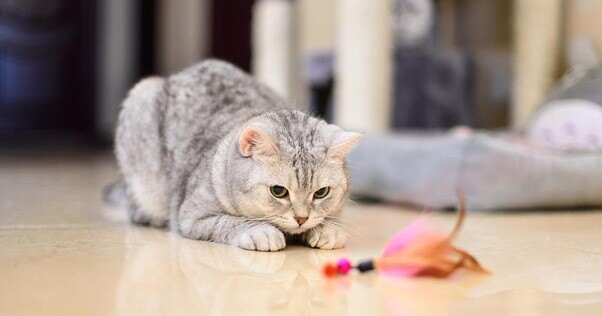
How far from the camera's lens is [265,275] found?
1.33 meters

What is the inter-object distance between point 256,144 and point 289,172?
90 millimetres

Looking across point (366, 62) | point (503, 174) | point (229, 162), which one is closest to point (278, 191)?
point (229, 162)

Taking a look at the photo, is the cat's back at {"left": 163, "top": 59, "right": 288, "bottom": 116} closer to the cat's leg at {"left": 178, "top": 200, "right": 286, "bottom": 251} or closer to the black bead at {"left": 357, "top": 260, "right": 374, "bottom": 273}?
the cat's leg at {"left": 178, "top": 200, "right": 286, "bottom": 251}

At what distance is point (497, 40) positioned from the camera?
3785 mm

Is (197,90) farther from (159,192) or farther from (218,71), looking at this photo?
(159,192)

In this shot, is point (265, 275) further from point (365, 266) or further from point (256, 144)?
point (256, 144)

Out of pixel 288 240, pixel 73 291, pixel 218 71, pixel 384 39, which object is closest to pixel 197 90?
pixel 218 71

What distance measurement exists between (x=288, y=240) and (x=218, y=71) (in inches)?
21.5

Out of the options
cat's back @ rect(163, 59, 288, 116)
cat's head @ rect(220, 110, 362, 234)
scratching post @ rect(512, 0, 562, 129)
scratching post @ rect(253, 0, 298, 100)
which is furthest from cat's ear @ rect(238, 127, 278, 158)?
scratching post @ rect(253, 0, 298, 100)

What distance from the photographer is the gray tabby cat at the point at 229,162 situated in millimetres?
1524

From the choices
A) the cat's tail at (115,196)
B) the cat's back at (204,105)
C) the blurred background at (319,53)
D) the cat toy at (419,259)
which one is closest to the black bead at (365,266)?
the cat toy at (419,259)

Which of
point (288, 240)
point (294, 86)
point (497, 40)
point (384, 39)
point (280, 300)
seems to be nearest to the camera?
point (280, 300)

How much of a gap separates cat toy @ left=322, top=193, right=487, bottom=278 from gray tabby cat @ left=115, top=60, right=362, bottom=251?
211mm

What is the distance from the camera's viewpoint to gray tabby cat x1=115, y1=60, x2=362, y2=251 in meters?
1.52
